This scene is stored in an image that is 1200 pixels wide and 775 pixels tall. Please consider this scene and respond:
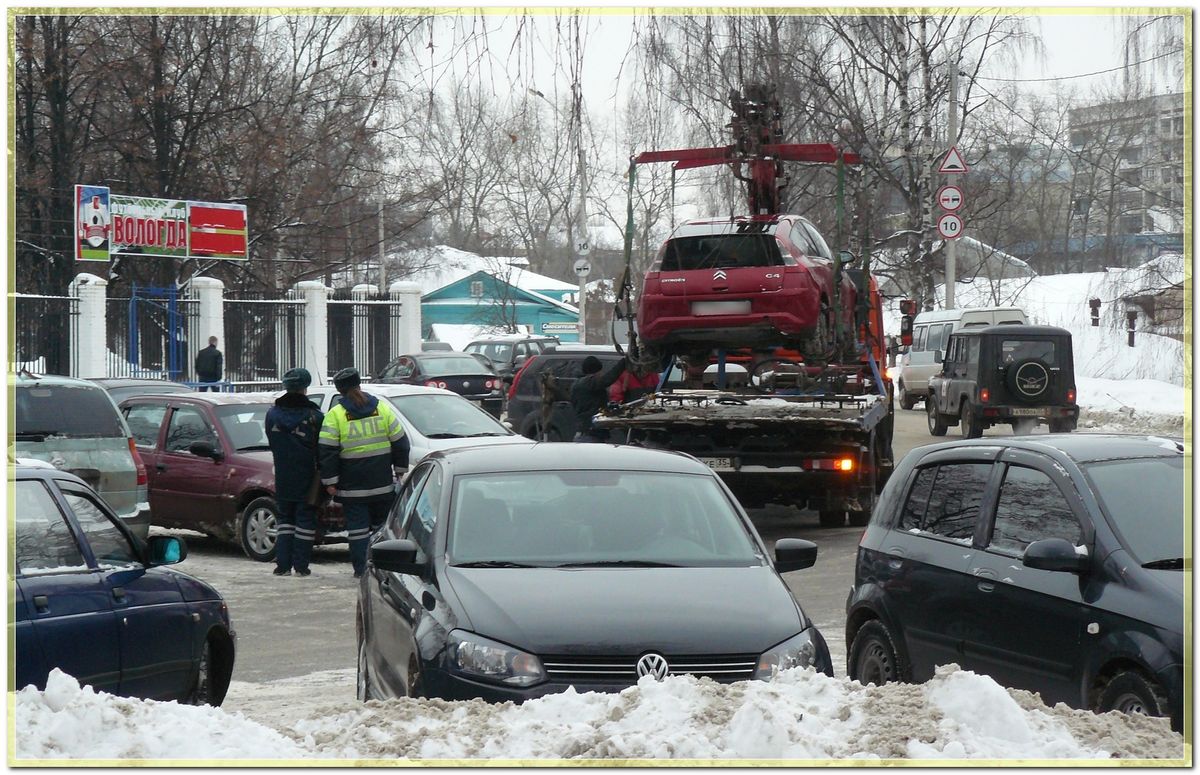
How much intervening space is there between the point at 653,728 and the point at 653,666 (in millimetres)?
846

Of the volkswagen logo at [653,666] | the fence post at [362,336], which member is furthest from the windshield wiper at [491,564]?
the fence post at [362,336]

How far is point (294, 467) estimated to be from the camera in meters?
12.9

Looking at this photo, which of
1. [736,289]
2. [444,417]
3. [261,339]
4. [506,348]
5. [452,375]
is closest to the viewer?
[444,417]

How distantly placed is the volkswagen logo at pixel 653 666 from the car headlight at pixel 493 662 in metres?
0.37

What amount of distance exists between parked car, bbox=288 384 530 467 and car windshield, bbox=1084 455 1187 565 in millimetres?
8537

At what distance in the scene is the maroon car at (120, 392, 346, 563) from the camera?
1400 cm

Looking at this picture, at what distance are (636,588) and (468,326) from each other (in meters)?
74.1

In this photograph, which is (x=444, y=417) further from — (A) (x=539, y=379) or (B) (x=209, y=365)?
(B) (x=209, y=365)

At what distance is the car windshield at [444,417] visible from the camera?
15062mm

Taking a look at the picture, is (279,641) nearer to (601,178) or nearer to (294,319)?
(601,178)

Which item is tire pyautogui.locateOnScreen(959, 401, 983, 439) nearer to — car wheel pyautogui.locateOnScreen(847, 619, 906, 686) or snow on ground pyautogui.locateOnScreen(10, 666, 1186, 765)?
car wheel pyautogui.locateOnScreen(847, 619, 906, 686)

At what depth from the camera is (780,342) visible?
16.3 meters

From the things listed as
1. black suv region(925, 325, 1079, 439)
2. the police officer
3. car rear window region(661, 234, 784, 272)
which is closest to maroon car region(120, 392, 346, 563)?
the police officer

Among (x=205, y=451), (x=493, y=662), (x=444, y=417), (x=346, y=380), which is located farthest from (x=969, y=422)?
(x=493, y=662)
